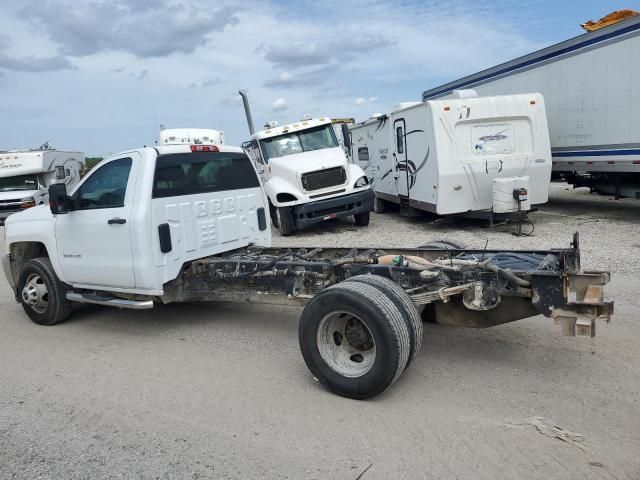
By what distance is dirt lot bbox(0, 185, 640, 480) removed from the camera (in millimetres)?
3383

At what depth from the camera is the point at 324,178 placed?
12.8 meters

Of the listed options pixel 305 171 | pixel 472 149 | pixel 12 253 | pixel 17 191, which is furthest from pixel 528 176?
pixel 17 191

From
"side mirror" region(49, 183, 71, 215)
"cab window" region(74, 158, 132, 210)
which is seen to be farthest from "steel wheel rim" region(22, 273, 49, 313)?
"cab window" region(74, 158, 132, 210)

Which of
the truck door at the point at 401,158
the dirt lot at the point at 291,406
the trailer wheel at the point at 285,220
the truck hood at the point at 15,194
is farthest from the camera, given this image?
the truck hood at the point at 15,194

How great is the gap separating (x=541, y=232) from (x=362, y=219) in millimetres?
4198

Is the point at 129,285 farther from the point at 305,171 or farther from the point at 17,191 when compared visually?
the point at 17,191

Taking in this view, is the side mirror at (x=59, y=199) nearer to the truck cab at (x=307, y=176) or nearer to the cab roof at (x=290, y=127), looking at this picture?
the truck cab at (x=307, y=176)

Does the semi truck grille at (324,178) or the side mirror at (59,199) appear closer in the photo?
the side mirror at (59,199)

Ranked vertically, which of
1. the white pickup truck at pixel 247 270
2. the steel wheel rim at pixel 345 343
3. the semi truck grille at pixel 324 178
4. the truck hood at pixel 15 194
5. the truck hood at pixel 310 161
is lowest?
the steel wheel rim at pixel 345 343

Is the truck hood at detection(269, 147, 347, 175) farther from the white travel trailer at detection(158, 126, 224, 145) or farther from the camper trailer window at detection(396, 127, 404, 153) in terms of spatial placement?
the white travel trailer at detection(158, 126, 224, 145)

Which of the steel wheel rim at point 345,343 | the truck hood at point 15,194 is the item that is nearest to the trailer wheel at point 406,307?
the steel wheel rim at point 345,343

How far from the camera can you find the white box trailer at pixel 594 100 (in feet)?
35.8

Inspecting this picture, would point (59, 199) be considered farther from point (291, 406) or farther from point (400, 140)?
point (400, 140)

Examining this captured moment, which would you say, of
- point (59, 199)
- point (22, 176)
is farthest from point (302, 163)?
point (22, 176)
